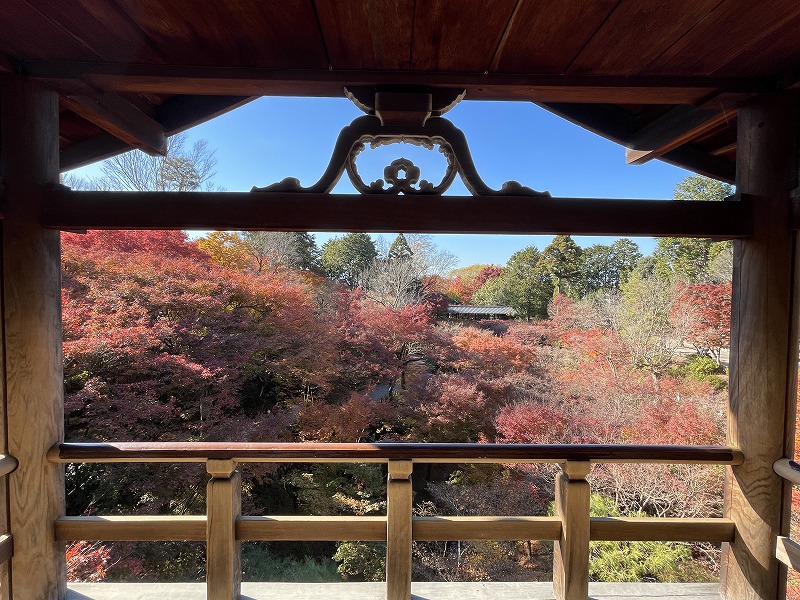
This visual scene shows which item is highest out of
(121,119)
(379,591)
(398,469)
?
(121,119)

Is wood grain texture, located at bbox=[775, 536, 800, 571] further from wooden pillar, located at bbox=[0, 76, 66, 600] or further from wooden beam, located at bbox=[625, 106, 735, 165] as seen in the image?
wooden pillar, located at bbox=[0, 76, 66, 600]

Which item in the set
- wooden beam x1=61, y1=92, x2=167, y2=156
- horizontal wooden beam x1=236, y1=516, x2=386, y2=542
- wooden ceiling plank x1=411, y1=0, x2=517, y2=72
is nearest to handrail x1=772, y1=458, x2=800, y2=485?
horizontal wooden beam x1=236, y1=516, x2=386, y2=542

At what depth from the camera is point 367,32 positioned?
1.02 m

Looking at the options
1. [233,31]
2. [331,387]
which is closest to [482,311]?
[331,387]

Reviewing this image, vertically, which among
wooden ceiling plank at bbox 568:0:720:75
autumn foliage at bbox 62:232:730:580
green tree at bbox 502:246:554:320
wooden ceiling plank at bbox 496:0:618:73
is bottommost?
autumn foliage at bbox 62:232:730:580

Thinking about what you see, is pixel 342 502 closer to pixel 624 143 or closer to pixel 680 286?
pixel 624 143

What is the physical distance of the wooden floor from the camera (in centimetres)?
135

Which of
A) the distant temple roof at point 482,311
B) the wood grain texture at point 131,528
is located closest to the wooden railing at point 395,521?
the wood grain texture at point 131,528

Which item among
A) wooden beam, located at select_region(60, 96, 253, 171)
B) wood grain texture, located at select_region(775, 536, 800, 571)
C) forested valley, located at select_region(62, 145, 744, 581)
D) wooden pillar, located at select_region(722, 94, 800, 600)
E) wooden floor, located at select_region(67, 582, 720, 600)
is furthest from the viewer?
forested valley, located at select_region(62, 145, 744, 581)

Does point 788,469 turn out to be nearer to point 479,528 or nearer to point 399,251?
→ point 479,528

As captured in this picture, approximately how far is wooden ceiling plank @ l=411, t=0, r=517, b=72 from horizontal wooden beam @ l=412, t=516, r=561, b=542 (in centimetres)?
156

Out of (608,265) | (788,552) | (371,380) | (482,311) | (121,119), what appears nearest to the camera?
(788,552)

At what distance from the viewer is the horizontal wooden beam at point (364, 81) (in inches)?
46.9

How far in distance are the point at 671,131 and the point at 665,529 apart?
5.07 ft
